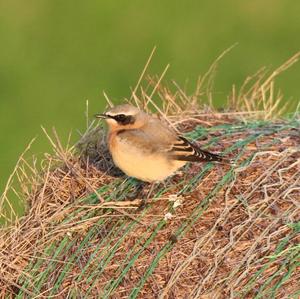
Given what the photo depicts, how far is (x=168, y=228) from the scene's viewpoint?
26.7ft

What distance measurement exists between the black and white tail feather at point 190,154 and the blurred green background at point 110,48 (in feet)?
22.2

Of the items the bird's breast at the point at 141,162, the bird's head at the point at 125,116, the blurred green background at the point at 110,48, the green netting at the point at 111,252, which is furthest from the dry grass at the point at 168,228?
the blurred green background at the point at 110,48

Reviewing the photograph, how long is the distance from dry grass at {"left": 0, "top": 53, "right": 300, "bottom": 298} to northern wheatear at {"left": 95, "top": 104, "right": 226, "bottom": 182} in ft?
0.51

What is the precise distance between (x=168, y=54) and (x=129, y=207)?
9.75 meters

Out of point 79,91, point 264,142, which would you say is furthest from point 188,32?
point 264,142

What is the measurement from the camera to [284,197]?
811cm

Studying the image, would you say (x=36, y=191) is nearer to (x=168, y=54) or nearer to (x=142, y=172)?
(x=142, y=172)

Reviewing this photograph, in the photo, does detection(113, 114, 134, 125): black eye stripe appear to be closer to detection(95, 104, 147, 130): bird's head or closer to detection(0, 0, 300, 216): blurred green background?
detection(95, 104, 147, 130): bird's head

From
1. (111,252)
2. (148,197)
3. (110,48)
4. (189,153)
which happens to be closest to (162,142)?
(189,153)

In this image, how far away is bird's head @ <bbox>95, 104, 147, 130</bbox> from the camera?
886cm

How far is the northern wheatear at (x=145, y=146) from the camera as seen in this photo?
28.3 ft

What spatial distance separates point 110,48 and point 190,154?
10119 millimetres

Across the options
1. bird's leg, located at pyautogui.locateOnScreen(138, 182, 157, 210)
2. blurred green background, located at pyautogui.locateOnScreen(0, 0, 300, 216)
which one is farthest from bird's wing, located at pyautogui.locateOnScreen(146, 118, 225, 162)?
blurred green background, located at pyautogui.locateOnScreen(0, 0, 300, 216)

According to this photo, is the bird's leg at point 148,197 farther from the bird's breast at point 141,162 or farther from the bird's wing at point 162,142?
the bird's wing at point 162,142
